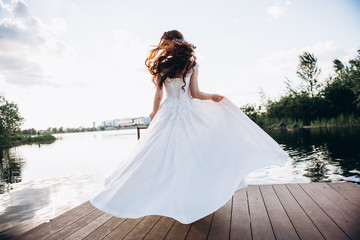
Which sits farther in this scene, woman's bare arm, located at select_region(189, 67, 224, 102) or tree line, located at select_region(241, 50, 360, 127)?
tree line, located at select_region(241, 50, 360, 127)

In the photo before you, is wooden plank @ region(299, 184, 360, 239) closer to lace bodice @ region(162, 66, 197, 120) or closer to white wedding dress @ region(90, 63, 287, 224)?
white wedding dress @ region(90, 63, 287, 224)

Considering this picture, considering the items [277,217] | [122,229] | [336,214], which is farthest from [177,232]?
[336,214]

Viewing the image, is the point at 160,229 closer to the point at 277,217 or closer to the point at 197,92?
the point at 277,217

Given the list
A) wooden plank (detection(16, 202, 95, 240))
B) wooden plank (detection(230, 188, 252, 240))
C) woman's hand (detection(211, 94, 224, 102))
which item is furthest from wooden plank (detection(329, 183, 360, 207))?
wooden plank (detection(16, 202, 95, 240))

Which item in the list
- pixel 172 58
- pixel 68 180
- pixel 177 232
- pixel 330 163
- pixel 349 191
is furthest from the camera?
pixel 68 180

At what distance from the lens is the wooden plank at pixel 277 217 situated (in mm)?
1621

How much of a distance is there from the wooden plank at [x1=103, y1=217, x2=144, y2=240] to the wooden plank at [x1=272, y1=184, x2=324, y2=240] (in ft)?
4.35

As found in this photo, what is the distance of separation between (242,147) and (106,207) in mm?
1067

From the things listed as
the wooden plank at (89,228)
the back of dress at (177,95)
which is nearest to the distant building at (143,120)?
the wooden plank at (89,228)

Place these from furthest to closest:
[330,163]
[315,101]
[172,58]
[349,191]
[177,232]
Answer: [315,101] → [330,163] → [349,191] → [172,58] → [177,232]

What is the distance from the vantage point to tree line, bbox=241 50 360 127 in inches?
613

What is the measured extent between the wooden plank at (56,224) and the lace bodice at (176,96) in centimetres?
142

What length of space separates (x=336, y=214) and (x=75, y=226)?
7.52 feet

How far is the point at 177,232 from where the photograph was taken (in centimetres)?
178
